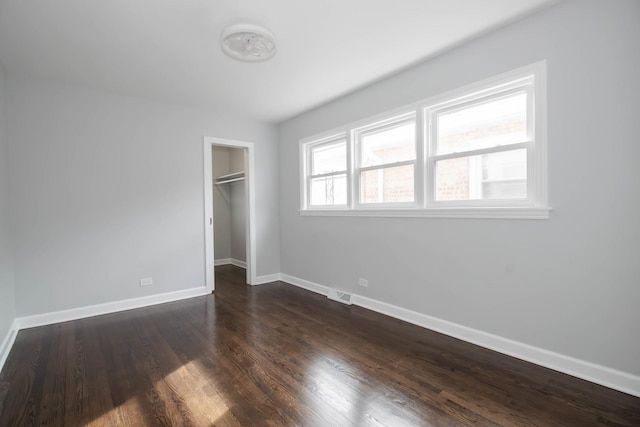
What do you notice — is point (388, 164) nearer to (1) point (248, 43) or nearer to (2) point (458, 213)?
(2) point (458, 213)

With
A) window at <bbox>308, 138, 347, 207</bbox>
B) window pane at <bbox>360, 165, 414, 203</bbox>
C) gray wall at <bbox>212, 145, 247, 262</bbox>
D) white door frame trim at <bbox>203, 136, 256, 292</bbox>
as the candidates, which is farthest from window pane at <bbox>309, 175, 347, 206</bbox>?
gray wall at <bbox>212, 145, 247, 262</bbox>

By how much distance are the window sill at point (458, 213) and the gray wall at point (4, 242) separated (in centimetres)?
337

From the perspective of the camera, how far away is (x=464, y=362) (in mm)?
2361

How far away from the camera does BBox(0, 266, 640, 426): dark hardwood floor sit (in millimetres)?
1780

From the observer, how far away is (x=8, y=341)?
2705 millimetres

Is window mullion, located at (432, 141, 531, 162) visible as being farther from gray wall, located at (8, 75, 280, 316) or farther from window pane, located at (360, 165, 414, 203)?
gray wall, located at (8, 75, 280, 316)

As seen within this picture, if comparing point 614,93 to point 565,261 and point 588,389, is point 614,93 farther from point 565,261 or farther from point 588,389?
point 588,389

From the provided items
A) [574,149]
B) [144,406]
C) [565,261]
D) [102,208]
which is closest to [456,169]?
[574,149]

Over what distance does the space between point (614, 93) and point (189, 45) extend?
3188 mm

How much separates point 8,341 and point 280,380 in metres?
2.54

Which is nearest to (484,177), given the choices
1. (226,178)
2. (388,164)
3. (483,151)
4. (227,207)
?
(483,151)

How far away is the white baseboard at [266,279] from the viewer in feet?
→ 16.1

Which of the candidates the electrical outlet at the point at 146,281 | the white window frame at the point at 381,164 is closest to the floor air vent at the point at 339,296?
the white window frame at the point at 381,164

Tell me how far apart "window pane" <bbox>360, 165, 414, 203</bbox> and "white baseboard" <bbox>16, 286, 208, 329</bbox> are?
2.69 m
